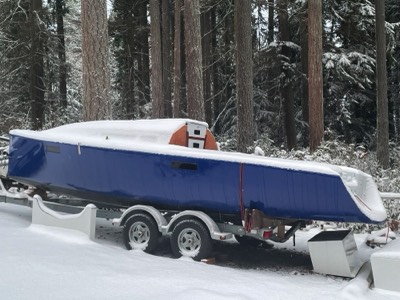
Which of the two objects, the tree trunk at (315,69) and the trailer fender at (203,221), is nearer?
the trailer fender at (203,221)

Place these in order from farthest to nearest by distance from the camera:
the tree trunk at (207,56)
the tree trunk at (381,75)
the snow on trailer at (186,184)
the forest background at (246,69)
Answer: the tree trunk at (207,56) → the tree trunk at (381,75) → the forest background at (246,69) → the snow on trailer at (186,184)

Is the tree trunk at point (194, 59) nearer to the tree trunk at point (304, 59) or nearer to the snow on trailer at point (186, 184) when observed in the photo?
the snow on trailer at point (186, 184)

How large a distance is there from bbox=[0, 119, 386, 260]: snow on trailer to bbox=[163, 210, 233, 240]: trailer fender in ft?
0.04

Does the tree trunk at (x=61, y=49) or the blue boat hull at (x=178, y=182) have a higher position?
the tree trunk at (x=61, y=49)

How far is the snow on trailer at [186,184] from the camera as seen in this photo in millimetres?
5902

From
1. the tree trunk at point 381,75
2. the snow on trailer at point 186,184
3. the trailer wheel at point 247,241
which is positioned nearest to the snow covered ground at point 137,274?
the trailer wheel at point 247,241

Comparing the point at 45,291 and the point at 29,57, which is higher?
the point at 29,57

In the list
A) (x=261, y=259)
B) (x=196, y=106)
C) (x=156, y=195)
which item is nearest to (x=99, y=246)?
(x=156, y=195)

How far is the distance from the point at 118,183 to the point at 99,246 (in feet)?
3.51

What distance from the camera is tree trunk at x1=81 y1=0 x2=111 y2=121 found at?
9398 mm

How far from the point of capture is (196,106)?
13594mm

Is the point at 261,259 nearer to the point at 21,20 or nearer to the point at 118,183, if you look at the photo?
the point at 118,183

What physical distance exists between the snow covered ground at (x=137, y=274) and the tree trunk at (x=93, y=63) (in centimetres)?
305

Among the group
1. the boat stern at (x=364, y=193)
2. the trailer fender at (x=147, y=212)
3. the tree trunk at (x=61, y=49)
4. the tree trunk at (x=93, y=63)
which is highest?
the tree trunk at (x=61, y=49)
